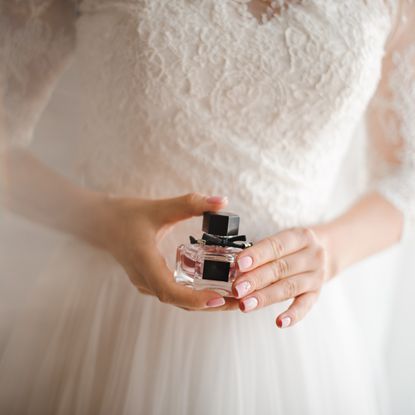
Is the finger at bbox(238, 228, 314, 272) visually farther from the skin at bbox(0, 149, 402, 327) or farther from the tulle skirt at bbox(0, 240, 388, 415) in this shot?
the tulle skirt at bbox(0, 240, 388, 415)

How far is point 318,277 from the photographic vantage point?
60 cm

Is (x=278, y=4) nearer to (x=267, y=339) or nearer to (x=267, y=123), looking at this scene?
(x=267, y=123)

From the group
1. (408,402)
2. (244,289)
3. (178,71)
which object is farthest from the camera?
(408,402)

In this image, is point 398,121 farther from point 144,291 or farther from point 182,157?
point 144,291

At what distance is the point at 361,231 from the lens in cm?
72

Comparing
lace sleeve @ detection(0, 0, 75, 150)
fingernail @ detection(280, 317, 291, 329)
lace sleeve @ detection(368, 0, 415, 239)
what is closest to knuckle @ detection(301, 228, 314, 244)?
fingernail @ detection(280, 317, 291, 329)

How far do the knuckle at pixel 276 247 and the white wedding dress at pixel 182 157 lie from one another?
116 millimetres

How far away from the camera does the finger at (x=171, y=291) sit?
1.61ft

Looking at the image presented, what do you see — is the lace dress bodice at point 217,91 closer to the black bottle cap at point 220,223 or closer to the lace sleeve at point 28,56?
the lace sleeve at point 28,56

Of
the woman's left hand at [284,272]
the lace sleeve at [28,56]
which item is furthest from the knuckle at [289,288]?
the lace sleeve at [28,56]

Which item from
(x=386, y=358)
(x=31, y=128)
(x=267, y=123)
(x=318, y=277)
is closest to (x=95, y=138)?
(x=31, y=128)

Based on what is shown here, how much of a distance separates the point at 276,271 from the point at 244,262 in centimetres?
7

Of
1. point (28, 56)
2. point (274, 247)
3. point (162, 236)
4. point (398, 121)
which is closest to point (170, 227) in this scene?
point (162, 236)

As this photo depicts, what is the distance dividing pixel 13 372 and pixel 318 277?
409mm
